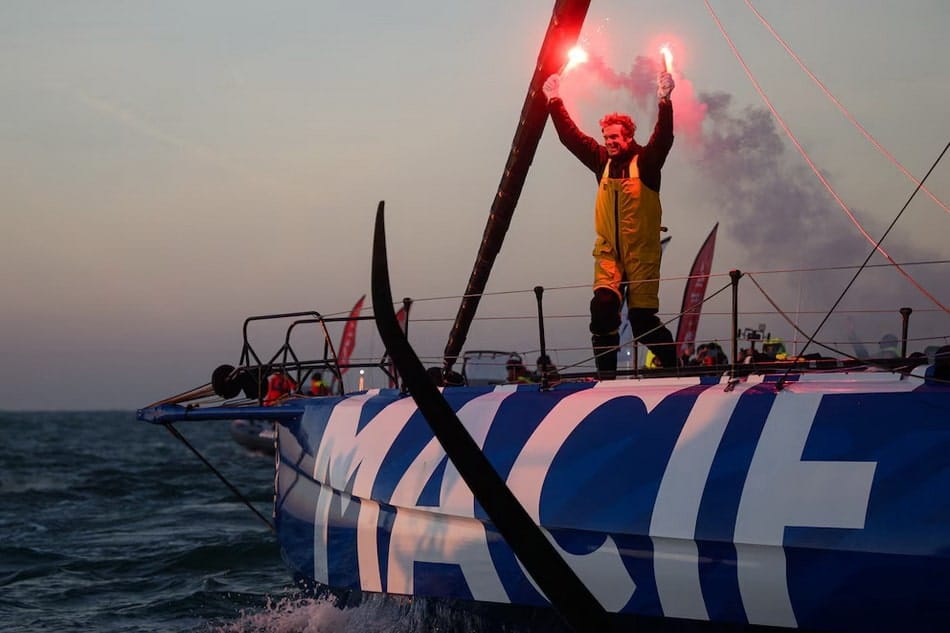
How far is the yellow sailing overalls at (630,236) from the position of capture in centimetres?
675

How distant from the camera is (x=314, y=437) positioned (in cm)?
783

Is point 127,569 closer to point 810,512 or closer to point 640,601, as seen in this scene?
point 640,601

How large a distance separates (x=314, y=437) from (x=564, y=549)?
2.70m

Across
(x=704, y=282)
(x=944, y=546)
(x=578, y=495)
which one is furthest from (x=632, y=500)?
(x=704, y=282)

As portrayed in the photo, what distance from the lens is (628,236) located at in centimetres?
676

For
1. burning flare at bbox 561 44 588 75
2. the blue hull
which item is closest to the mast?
burning flare at bbox 561 44 588 75

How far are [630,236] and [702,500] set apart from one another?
2.01m

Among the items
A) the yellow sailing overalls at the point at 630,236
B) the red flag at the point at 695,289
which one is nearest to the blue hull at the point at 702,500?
the yellow sailing overalls at the point at 630,236

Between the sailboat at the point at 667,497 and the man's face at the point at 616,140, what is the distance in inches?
56.8

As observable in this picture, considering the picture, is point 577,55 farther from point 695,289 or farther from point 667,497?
point 695,289

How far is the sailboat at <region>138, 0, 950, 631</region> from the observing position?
15.3 feet

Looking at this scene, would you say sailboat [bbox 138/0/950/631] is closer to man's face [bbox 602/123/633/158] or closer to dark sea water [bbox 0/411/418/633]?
dark sea water [bbox 0/411/418/633]

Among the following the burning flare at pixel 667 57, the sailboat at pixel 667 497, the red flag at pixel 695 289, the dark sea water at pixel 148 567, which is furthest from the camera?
Result: the red flag at pixel 695 289

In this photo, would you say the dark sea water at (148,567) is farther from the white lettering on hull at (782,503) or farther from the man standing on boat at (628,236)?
the white lettering on hull at (782,503)
